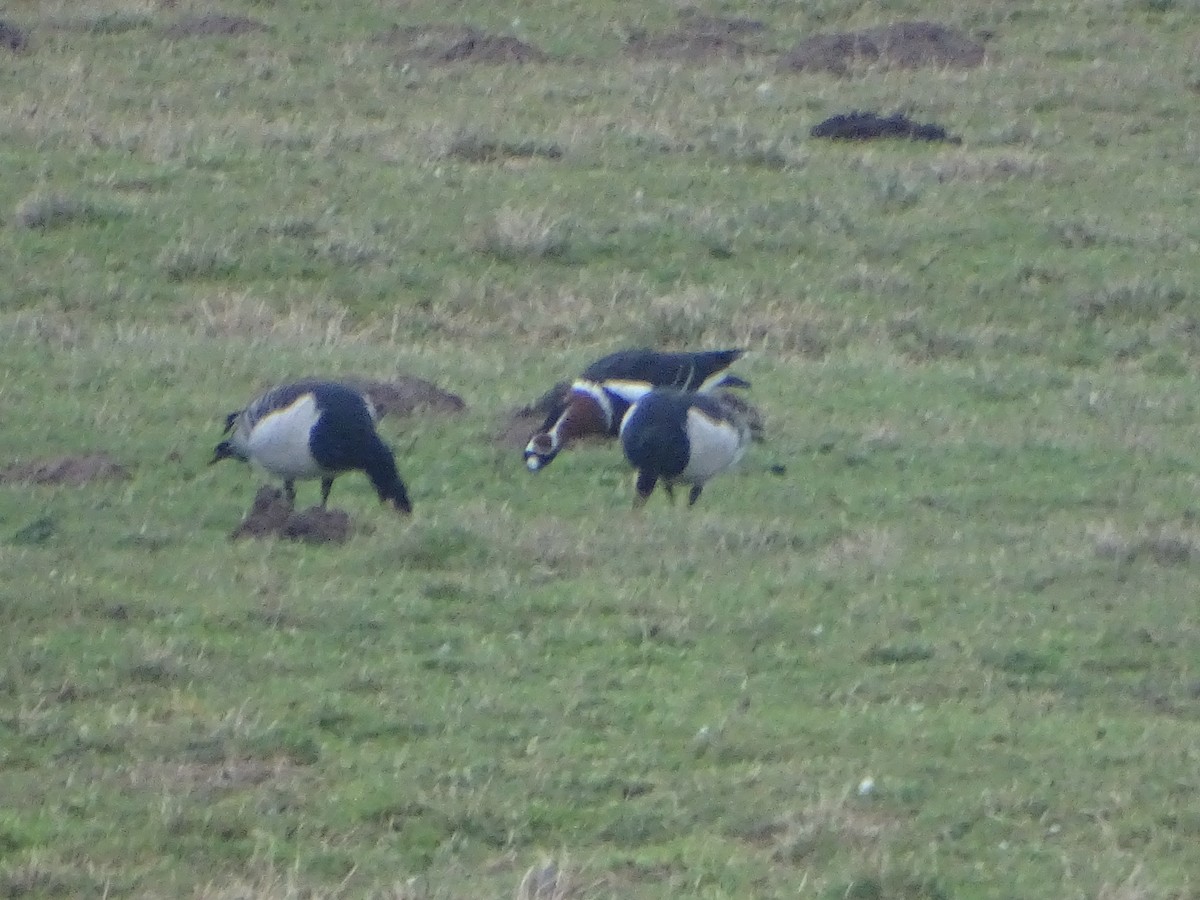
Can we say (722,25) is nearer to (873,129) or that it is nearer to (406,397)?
(873,129)

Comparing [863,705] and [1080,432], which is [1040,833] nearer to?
[863,705]

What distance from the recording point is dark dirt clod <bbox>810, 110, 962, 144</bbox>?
59.9 feet

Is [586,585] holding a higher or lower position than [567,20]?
lower

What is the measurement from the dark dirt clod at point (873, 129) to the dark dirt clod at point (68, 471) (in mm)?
9358

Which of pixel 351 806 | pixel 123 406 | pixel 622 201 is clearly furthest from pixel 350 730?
pixel 622 201

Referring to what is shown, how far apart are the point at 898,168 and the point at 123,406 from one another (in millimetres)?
7768

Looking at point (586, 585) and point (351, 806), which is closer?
point (351, 806)

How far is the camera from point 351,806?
6043 millimetres

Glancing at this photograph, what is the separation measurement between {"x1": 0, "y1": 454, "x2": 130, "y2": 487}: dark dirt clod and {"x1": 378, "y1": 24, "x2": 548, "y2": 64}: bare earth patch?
1125 centimetres

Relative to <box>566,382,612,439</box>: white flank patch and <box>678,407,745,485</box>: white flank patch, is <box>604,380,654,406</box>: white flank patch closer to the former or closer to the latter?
<box>566,382,612,439</box>: white flank patch

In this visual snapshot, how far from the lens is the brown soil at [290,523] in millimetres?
9102

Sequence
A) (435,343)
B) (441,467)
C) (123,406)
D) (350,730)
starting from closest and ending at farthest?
(350,730) < (441,467) < (123,406) < (435,343)

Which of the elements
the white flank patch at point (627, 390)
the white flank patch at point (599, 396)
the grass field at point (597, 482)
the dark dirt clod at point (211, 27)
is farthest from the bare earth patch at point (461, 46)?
the white flank patch at point (599, 396)

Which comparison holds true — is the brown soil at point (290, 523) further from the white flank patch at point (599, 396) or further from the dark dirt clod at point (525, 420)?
the white flank patch at point (599, 396)
